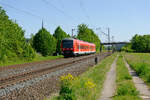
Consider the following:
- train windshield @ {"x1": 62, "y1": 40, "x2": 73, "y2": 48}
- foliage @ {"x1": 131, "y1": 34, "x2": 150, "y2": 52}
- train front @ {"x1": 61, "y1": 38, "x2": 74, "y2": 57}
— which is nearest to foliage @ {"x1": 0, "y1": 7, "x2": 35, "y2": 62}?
train front @ {"x1": 61, "y1": 38, "x2": 74, "y2": 57}

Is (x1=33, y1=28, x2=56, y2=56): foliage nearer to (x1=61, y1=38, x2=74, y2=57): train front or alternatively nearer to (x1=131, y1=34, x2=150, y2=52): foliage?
(x1=61, y1=38, x2=74, y2=57): train front

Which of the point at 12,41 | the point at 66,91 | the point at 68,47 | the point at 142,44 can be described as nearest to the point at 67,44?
the point at 68,47

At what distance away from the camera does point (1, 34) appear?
2544cm

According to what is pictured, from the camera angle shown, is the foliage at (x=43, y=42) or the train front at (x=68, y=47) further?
the foliage at (x=43, y=42)

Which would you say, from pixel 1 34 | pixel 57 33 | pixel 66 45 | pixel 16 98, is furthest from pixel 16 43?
pixel 57 33

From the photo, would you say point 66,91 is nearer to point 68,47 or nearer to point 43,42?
point 68,47

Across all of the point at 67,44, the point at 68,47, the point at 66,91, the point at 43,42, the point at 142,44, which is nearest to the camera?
the point at 66,91

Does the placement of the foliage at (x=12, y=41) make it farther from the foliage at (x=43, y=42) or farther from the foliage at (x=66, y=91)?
the foliage at (x=66, y=91)

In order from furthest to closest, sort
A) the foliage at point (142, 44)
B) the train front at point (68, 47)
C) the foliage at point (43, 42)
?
the foliage at point (142, 44)
the foliage at point (43, 42)
the train front at point (68, 47)

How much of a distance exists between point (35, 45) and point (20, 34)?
676 inches

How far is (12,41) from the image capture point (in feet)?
92.9

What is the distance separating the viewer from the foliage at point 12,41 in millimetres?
25767

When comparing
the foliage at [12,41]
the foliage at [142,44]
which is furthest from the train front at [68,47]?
the foliage at [142,44]

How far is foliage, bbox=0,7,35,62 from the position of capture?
2577 cm
